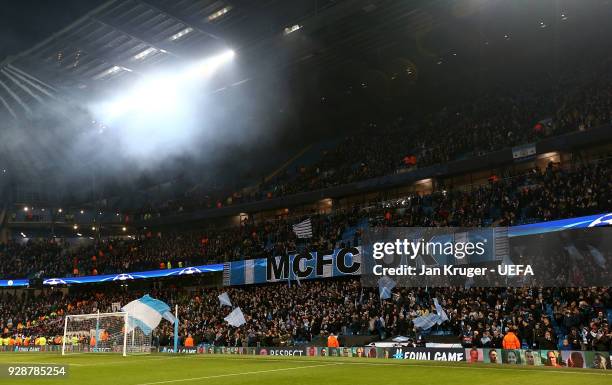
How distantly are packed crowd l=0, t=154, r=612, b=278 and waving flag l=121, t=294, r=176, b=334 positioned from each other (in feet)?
27.4

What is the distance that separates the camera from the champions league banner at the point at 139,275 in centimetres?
4178

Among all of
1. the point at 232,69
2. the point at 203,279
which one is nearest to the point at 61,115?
the point at 232,69

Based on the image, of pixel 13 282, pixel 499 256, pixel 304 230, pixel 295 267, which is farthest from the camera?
pixel 13 282

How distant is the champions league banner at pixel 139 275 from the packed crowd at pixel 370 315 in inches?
73.3

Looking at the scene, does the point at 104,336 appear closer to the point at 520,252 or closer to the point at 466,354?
the point at 466,354

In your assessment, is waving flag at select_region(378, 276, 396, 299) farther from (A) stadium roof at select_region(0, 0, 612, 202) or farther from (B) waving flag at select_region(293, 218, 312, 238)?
(A) stadium roof at select_region(0, 0, 612, 202)

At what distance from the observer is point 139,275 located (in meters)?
46.7

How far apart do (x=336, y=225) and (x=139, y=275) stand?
58.8 feet

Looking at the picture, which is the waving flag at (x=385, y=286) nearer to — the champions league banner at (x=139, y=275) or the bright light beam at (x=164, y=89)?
the bright light beam at (x=164, y=89)

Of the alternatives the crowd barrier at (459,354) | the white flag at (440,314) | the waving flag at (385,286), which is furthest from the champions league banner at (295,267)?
the white flag at (440,314)

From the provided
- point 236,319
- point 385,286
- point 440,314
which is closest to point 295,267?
point 236,319

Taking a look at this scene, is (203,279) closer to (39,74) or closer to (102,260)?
(102,260)

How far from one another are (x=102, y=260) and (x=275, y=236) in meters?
19.6

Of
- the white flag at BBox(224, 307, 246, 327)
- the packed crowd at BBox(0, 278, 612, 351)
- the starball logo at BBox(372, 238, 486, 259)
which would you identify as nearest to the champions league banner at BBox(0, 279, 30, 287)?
the packed crowd at BBox(0, 278, 612, 351)
